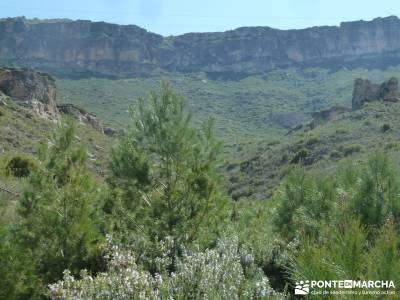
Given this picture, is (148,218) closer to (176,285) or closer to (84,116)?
(176,285)

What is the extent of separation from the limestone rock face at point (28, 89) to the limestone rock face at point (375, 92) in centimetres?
4856

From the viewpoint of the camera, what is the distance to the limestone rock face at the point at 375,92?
7269 cm

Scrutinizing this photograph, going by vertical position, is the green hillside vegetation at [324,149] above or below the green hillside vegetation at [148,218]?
below

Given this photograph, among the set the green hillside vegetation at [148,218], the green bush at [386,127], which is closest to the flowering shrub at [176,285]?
the green hillside vegetation at [148,218]

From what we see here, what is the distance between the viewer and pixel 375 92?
77875 millimetres

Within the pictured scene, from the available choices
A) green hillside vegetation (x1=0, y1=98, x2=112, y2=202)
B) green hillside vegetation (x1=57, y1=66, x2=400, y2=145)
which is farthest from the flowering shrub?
green hillside vegetation (x1=57, y1=66, x2=400, y2=145)

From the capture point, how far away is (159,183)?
10070 mm

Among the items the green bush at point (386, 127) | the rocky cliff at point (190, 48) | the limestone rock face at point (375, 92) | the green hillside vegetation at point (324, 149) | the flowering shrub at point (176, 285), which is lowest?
the green hillside vegetation at point (324, 149)

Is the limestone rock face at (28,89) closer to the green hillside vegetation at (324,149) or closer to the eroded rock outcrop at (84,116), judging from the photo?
the eroded rock outcrop at (84,116)

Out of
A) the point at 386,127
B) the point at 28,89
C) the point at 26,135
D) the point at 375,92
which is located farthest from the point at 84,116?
the point at 375,92

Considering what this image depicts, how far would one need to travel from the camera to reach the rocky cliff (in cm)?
16662

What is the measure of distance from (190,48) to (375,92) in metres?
116

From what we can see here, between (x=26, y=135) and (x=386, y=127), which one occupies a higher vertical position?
(x=26, y=135)

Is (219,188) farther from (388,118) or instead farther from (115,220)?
(388,118)
